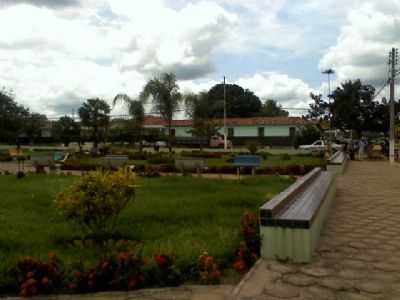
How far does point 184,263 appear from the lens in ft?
13.1

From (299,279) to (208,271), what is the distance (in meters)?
0.81

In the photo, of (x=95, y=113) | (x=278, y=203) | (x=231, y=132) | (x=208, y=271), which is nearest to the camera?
(x=208, y=271)

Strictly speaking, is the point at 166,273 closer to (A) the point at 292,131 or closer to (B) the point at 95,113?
(B) the point at 95,113

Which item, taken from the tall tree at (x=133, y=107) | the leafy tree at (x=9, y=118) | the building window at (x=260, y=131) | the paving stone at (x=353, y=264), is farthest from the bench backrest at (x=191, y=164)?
the building window at (x=260, y=131)

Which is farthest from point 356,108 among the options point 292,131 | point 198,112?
point 198,112

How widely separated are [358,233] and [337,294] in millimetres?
2369

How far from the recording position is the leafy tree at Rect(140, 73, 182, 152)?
26594 millimetres

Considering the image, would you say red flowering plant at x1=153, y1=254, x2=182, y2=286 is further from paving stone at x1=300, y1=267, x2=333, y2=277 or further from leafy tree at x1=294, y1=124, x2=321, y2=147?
leafy tree at x1=294, y1=124, x2=321, y2=147

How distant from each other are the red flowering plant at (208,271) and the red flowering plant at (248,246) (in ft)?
0.85

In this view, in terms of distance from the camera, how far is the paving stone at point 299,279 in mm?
3596

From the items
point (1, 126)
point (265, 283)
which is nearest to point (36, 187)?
point (265, 283)

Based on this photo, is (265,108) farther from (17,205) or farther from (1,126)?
(17,205)

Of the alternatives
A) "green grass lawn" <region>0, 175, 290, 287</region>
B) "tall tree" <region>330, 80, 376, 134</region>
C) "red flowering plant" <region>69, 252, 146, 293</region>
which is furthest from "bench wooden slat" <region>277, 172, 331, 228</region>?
"tall tree" <region>330, 80, 376, 134</region>

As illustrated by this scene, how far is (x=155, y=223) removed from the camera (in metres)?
6.17
